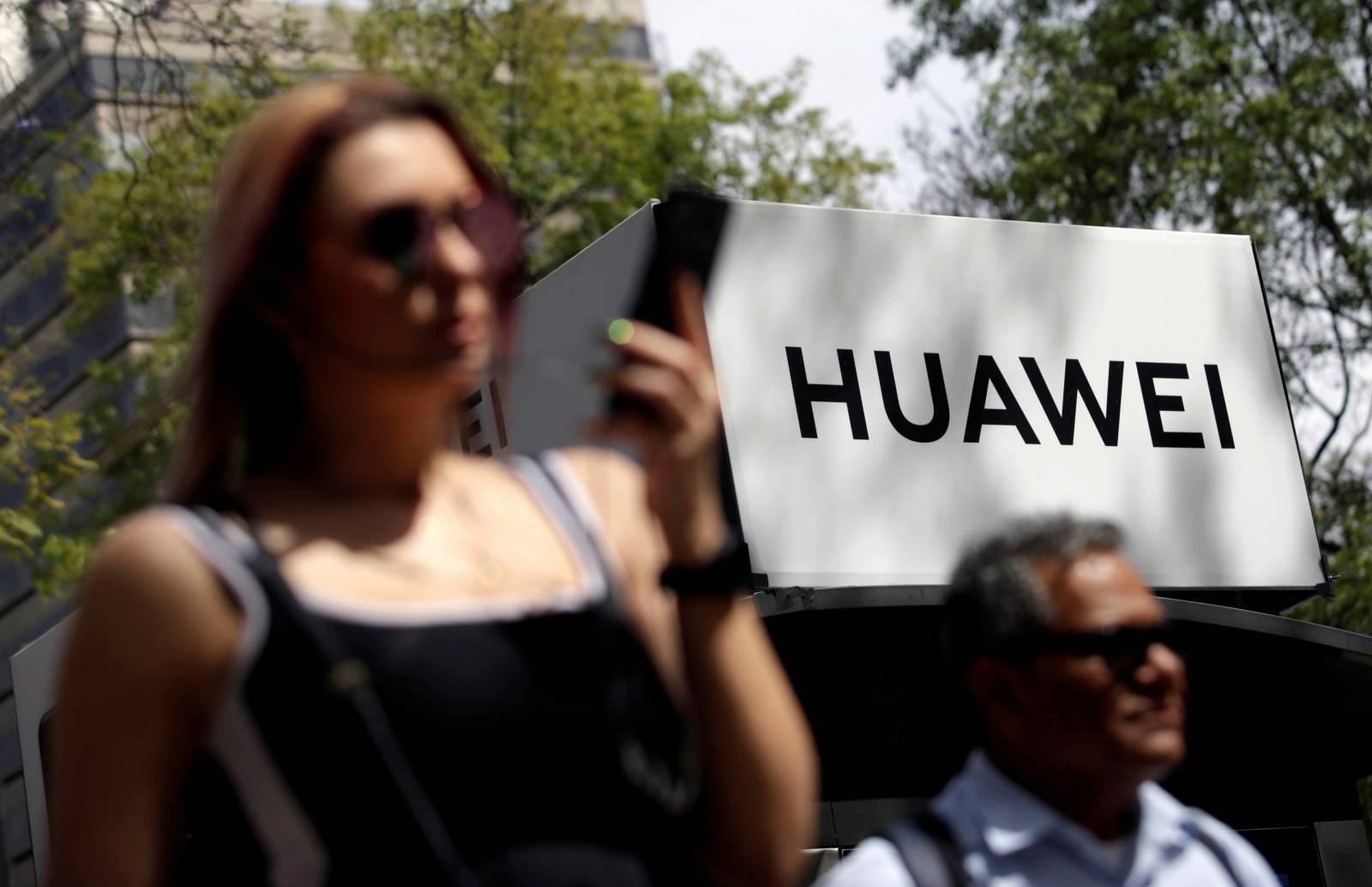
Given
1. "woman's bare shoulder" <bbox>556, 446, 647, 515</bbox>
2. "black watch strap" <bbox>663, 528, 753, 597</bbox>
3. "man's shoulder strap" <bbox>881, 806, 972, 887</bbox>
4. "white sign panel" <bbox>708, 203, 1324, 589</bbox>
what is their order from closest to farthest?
1. "black watch strap" <bbox>663, 528, 753, 597</bbox>
2. "woman's bare shoulder" <bbox>556, 446, 647, 515</bbox>
3. "man's shoulder strap" <bbox>881, 806, 972, 887</bbox>
4. "white sign panel" <bbox>708, 203, 1324, 589</bbox>

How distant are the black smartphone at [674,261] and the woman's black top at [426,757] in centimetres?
21

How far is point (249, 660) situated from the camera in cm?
143

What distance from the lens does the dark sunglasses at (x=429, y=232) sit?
1.53 metres

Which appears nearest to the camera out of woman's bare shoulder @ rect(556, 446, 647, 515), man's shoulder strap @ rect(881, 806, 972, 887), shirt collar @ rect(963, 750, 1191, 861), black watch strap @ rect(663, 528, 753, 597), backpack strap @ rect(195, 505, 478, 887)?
backpack strap @ rect(195, 505, 478, 887)

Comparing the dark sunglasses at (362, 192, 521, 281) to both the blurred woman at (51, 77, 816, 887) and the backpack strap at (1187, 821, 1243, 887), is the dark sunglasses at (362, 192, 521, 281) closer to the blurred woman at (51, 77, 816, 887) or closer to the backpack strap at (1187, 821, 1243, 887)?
the blurred woman at (51, 77, 816, 887)

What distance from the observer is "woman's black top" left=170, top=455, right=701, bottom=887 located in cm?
142

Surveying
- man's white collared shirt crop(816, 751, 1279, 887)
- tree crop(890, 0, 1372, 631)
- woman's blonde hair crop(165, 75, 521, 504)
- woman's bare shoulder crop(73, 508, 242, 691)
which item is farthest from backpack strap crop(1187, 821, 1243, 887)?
tree crop(890, 0, 1372, 631)

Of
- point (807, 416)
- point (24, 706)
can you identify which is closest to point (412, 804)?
point (807, 416)

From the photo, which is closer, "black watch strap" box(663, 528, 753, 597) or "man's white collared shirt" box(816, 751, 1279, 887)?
"black watch strap" box(663, 528, 753, 597)

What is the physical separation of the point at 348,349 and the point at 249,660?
268mm

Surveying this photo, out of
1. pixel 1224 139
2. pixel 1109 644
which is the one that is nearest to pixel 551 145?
pixel 1224 139

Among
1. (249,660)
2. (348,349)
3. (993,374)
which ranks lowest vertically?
(249,660)

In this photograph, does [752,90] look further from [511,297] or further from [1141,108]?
[511,297]

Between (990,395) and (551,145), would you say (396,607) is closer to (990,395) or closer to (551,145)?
(990,395)
